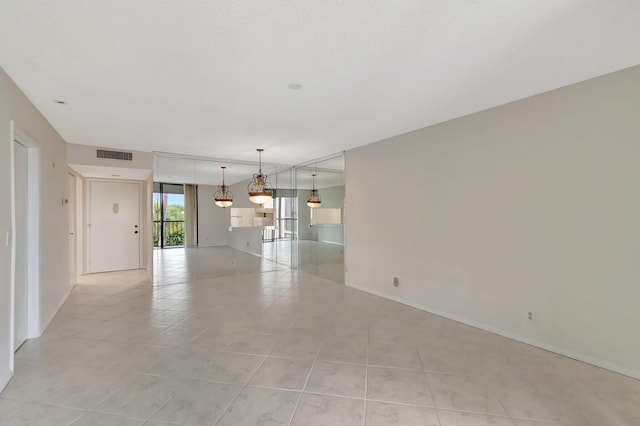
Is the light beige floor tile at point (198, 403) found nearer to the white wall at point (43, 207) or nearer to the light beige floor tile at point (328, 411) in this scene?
the light beige floor tile at point (328, 411)

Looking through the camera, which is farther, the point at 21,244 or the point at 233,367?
the point at 21,244

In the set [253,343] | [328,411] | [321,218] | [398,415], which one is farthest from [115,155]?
[398,415]

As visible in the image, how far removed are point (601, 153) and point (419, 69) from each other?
5.94 feet

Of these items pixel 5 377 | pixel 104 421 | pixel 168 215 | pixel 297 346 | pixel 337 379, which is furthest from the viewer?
pixel 168 215

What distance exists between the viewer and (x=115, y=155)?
512 cm

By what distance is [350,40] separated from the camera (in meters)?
1.94

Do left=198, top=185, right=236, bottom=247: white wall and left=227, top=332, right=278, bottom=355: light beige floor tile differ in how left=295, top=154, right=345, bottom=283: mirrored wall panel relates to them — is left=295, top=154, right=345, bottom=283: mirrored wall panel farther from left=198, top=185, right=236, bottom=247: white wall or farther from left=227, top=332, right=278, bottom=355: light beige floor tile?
left=227, top=332, right=278, bottom=355: light beige floor tile

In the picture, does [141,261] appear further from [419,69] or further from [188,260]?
[419,69]

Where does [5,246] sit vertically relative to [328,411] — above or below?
above

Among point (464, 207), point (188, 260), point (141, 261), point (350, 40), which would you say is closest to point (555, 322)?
point (464, 207)

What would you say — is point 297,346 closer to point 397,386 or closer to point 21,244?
point 397,386

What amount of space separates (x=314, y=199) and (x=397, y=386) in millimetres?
4469

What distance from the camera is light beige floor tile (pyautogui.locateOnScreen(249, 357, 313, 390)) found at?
234cm

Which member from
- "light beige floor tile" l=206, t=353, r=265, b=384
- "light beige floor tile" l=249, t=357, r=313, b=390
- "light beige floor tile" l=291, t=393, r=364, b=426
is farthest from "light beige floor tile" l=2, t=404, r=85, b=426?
"light beige floor tile" l=291, t=393, r=364, b=426
